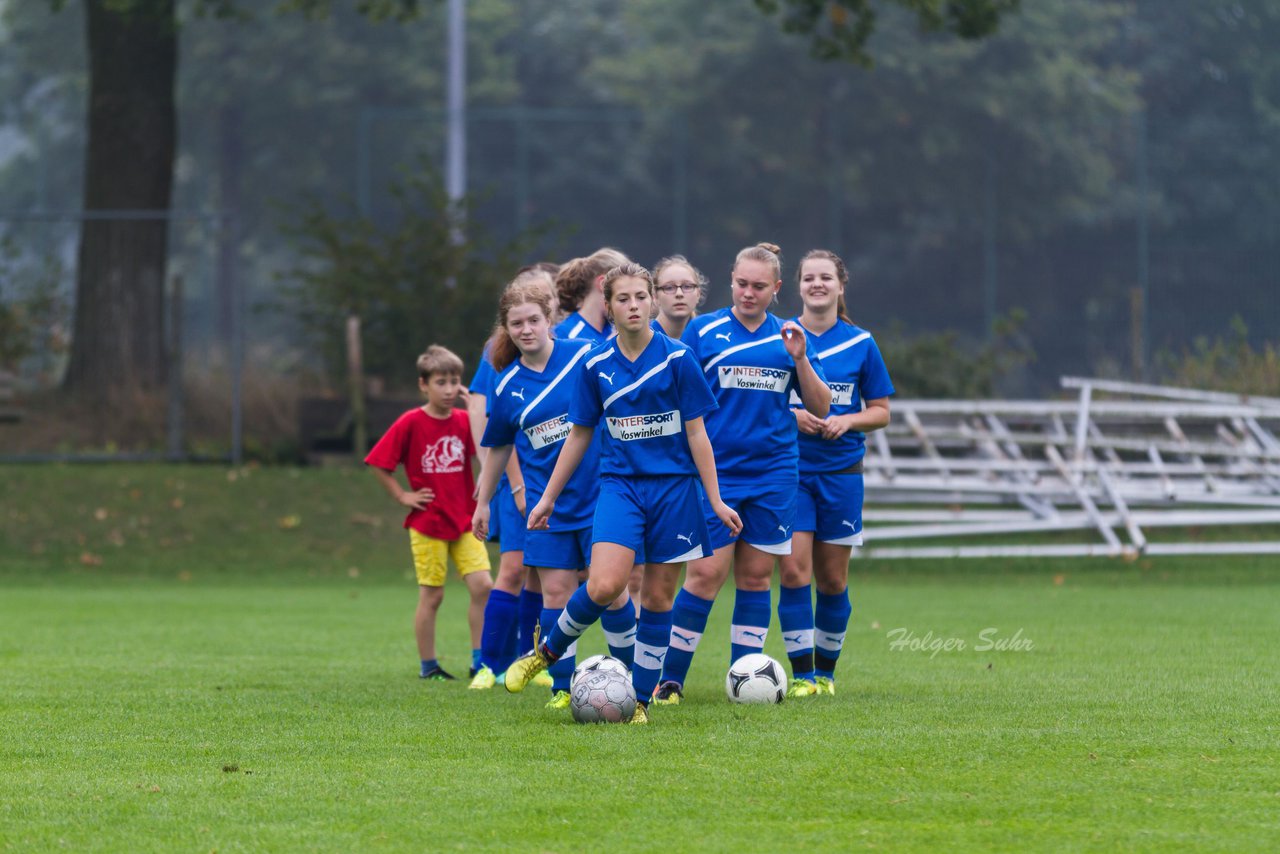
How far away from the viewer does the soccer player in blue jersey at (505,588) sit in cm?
830

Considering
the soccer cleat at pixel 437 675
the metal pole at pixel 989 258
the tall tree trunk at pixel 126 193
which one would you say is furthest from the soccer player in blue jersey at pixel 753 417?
the metal pole at pixel 989 258

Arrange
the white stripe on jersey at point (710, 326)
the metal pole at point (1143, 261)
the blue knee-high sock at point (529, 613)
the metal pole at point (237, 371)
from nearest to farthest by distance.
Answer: the white stripe on jersey at point (710, 326), the blue knee-high sock at point (529, 613), the metal pole at point (237, 371), the metal pole at point (1143, 261)

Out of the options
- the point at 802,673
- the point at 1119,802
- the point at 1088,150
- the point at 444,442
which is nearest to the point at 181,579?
the point at 444,442

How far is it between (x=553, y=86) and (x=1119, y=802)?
1674 inches

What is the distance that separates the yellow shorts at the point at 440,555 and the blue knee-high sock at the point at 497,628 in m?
0.62

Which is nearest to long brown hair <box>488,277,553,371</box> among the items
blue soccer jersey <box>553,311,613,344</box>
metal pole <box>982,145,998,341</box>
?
blue soccer jersey <box>553,311,613,344</box>

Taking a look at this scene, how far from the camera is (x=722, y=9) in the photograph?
4172cm

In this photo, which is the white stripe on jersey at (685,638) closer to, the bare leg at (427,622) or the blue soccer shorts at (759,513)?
the blue soccer shorts at (759,513)

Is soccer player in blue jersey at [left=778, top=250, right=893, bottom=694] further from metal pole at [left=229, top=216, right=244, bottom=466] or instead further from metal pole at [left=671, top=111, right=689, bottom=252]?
metal pole at [left=671, top=111, right=689, bottom=252]

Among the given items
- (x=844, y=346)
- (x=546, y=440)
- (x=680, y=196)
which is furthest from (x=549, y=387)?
(x=680, y=196)

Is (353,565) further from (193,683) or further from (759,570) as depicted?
(759,570)

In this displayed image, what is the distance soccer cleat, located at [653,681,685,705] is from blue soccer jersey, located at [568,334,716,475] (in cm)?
116

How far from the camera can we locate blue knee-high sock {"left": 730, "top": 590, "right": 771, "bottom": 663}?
757 centimetres

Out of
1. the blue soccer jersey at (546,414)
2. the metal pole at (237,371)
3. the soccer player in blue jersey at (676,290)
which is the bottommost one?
the metal pole at (237,371)
